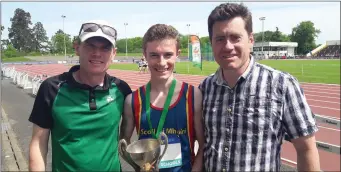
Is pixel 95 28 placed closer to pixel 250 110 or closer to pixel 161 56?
pixel 161 56

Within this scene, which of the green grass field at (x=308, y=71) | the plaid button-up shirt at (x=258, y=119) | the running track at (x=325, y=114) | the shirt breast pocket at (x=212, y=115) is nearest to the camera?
the plaid button-up shirt at (x=258, y=119)

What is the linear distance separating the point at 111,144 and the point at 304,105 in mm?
1289

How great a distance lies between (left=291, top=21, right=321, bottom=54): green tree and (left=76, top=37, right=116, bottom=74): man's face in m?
80.9

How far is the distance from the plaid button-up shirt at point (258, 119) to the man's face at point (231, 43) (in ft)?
0.37

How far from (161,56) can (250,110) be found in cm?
72

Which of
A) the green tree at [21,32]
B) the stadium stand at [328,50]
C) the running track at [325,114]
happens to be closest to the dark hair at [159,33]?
the running track at [325,114]

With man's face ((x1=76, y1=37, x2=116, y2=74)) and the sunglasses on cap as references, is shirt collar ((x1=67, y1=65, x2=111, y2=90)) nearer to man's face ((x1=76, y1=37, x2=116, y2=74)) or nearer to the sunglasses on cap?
man's face ((x1=76, y1=37, x2=116, y2=74))

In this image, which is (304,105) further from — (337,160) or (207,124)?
(337,160)

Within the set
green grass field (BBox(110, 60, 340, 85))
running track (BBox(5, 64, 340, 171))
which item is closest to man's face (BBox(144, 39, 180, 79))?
running track (BBox(5, 64, 340, 171))

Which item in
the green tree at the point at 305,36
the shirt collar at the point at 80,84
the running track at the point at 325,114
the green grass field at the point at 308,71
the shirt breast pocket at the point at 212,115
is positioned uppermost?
the green tree at the point at 305,36

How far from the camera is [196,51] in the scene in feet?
58.9

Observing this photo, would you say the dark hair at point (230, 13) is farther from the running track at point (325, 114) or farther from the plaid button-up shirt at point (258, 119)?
the running track at point (325, 114)

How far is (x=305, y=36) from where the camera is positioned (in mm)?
78312

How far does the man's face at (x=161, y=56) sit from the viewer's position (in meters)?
2.12
